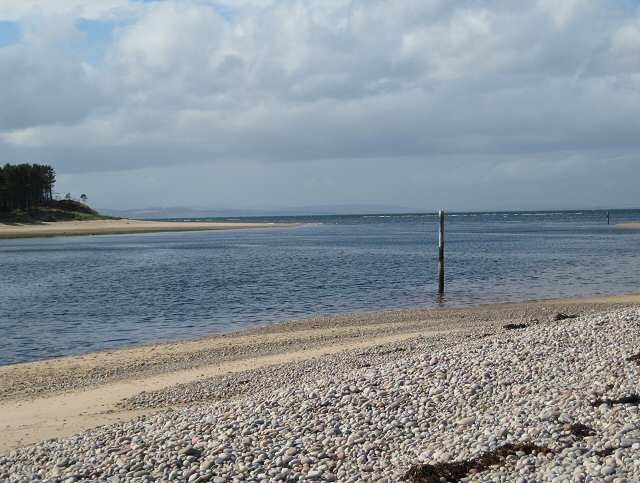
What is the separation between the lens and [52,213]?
137250mm

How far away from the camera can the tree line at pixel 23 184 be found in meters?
128

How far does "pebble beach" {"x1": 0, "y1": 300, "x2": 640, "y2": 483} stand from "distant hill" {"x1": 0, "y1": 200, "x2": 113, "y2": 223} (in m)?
125

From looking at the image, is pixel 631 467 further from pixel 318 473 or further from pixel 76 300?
pixel 76 300

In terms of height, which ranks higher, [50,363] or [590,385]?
[590,385]

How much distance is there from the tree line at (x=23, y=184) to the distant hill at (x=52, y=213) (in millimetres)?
1931

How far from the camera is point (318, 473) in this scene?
963cm

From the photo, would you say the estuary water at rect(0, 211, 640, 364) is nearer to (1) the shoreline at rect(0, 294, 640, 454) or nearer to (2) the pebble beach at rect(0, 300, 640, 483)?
(1) the shoreline at rect(0, 294, 640, 454)

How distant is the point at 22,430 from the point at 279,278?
30793mm

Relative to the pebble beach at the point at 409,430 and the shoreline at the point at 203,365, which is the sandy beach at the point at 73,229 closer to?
the shoreline at the point at 203,365

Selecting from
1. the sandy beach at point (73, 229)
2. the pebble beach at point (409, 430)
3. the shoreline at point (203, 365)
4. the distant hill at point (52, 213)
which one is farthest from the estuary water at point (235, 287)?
the distant hill at point (52, 213)

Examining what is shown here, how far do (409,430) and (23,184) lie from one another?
133950 millimetres

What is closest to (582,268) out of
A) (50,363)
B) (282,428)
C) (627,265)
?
(627,265)

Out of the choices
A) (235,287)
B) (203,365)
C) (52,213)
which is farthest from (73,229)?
(203,365)

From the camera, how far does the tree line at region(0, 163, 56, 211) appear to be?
127875 mm
